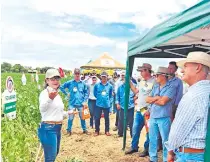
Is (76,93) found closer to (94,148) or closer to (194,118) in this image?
(94,148)

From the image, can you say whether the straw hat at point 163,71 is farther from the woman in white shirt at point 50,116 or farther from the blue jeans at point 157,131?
the woman in white shirt at point 50,116

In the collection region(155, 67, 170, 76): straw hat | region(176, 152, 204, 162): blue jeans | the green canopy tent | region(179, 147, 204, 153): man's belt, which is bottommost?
region(176, 152, 204, 162): blue jeans

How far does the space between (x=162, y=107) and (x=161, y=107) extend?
Answer: 0.02m

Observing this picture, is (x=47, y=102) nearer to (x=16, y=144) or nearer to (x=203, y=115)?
(x=16, y=144)

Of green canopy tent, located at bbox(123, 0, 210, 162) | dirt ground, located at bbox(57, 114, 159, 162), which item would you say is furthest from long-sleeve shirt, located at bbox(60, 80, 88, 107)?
green canopy tent, located at bbox(123, 0, 210, 162)

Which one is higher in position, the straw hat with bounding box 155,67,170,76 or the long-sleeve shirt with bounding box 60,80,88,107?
the straw hat with bounding box 155,67,170,76

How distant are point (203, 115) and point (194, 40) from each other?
11.0 feet

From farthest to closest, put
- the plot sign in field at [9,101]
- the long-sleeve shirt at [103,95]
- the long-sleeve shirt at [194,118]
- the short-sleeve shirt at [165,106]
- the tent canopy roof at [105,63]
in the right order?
1. the tent canopy roof at [105,63]
2. the long-sleeve shirt at [103,95]
3. the short-sleeve shirt at [165,106]
4. the plot sign in field at [9,101]
5. the long-sleeve shirt at [194,118]

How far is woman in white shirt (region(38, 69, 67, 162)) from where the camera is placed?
4.84 metres

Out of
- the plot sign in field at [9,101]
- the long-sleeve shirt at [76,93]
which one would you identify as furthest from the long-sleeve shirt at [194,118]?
the long-sleeve shirt at [76,93]

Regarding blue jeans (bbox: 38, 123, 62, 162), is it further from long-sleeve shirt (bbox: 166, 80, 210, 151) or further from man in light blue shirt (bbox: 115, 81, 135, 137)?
man in light blue shirt (bbox: 115, 81, 135, 137)

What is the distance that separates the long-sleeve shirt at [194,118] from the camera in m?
3.12

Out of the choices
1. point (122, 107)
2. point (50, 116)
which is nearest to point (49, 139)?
point (50, 116)

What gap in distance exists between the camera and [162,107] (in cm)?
587
